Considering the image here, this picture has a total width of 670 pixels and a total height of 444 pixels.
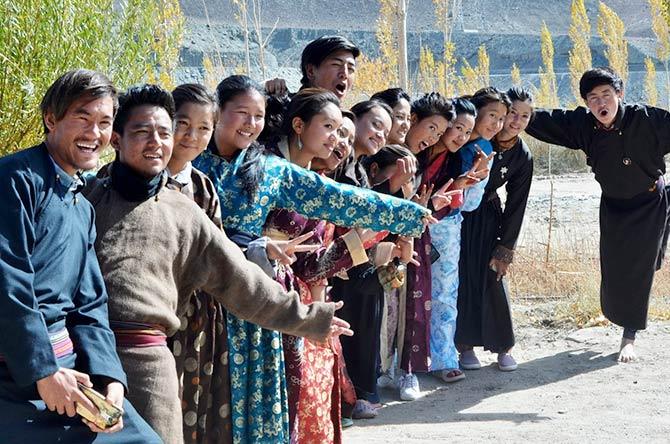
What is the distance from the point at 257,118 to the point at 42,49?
1.14 metres

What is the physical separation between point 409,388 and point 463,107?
1.64 meters

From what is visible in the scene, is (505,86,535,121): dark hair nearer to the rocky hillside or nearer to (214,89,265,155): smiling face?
(214,89,265,155): smiling face

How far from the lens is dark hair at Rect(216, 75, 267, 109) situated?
3.55 m

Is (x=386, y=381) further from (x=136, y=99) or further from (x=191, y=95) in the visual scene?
(x=136, y=99)

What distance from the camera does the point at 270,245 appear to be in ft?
11.3

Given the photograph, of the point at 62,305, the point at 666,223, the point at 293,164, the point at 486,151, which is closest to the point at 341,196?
the point at 293,164

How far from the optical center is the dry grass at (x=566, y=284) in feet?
23.2

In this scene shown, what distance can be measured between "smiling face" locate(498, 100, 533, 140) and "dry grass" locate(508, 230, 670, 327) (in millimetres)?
1879

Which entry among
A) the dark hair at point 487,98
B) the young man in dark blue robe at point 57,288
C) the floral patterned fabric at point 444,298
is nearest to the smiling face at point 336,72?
the dark hair at point 487,98

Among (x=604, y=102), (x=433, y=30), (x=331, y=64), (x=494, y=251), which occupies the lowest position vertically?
(x=494, y=251)

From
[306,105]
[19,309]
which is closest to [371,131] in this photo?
[306,105]

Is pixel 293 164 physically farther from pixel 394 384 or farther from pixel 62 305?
pixel 394 384

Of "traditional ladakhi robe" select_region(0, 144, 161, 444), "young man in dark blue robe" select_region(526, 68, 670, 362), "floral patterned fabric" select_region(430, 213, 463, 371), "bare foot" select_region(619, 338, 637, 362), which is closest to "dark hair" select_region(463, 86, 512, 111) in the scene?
"floral patterned fabric" select_region(430, 213, 463, 371)

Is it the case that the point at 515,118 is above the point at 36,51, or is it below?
below
